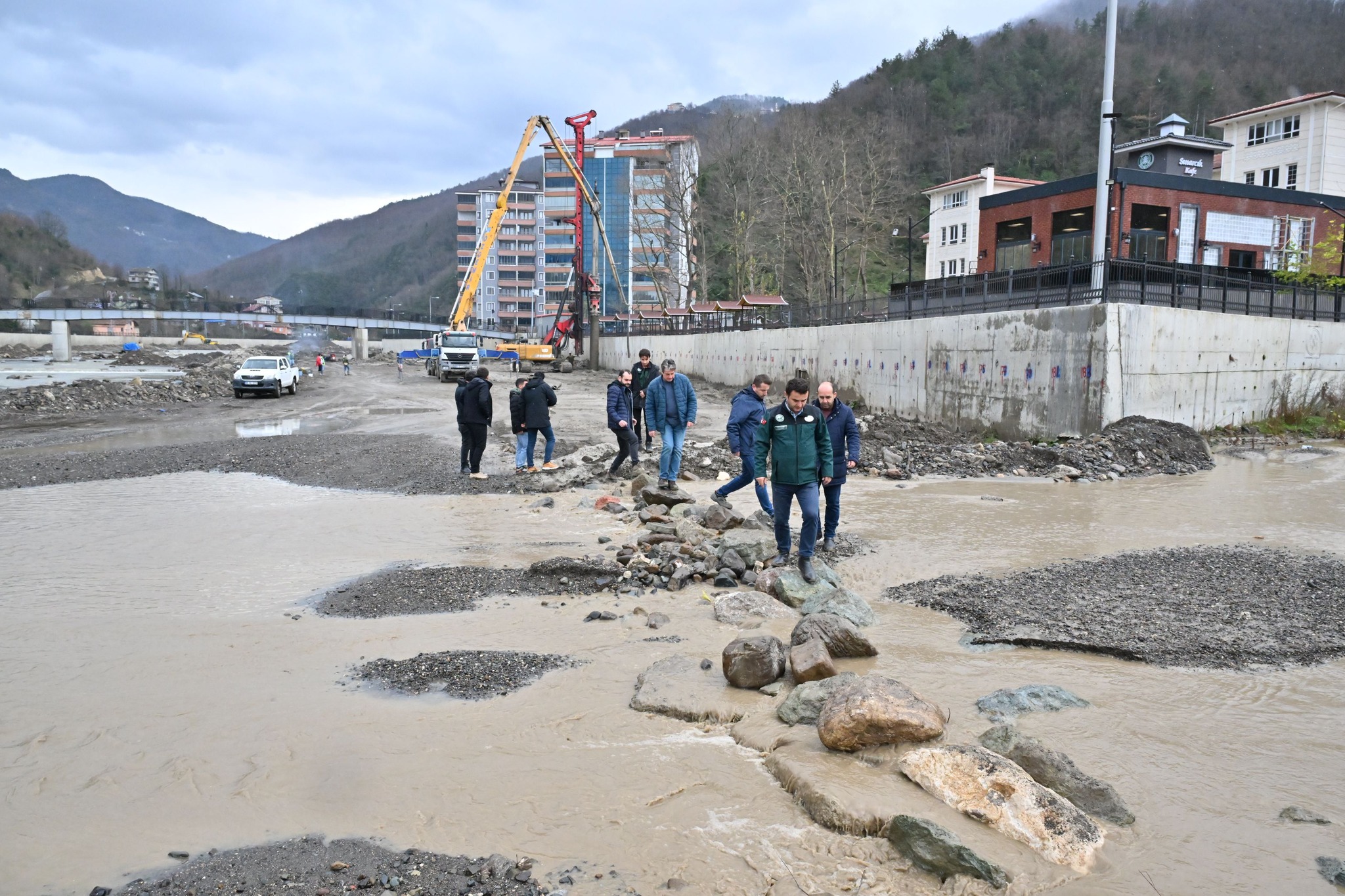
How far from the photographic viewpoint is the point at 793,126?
6025 cm

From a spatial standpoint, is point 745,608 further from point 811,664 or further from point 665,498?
point 665,498

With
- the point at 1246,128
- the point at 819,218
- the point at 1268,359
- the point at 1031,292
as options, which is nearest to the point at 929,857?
the point at 1031,292

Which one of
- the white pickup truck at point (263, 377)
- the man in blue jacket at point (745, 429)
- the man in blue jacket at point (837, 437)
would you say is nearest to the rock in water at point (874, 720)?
the man in blue jacket at point (837, 437)

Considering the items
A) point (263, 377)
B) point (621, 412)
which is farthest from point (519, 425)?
point (263, 377)

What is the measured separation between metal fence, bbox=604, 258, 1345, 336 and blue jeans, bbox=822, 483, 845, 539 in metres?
11.7

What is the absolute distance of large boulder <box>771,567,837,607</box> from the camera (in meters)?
7.96

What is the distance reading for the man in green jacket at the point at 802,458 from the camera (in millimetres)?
8312

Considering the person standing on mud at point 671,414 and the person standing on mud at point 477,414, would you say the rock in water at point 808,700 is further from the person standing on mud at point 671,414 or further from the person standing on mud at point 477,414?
the person standing on mud at point 477,414

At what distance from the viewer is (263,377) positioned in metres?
36.0

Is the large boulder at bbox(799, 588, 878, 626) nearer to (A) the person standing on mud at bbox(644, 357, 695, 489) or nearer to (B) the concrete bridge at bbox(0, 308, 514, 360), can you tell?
(A) the person standing on mud at bbox(644, 357, 695, 489)

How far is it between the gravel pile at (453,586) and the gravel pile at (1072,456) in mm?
9149

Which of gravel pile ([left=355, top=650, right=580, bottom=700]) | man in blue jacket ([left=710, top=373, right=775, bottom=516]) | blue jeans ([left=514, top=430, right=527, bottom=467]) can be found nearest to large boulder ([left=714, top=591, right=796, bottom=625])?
gravel pile ([left=355, top=650, right=580, bottom=700])

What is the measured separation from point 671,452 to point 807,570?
16.7ft

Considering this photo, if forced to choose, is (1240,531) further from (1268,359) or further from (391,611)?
(1268,359)
